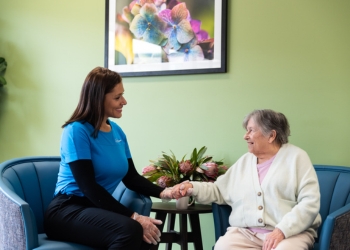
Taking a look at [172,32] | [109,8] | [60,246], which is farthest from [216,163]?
[109,8]

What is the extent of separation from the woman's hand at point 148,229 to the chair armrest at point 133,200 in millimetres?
110

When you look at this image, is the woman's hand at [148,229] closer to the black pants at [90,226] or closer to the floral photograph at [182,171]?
the black pants at [90,226]

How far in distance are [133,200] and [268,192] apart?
0.69 metres

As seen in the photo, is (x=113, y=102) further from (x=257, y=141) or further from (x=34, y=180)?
(x=257, y=141)

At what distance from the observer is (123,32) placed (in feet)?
12.2

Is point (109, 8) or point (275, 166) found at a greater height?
point (109, 8)

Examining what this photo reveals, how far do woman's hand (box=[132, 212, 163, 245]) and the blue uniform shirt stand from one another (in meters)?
0.25

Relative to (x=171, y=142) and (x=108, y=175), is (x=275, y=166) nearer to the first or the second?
(x=108, y=175)

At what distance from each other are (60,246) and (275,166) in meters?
1.12

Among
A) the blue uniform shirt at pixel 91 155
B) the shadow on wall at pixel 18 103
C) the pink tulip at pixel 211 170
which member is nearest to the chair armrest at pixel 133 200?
the blue uniform shirt at pixel 91 155

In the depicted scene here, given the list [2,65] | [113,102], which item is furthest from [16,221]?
[2,65]

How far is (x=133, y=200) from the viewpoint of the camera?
2.68 meters

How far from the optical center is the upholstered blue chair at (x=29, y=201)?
7.64 feet

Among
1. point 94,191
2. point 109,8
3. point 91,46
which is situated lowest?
point 94,191
